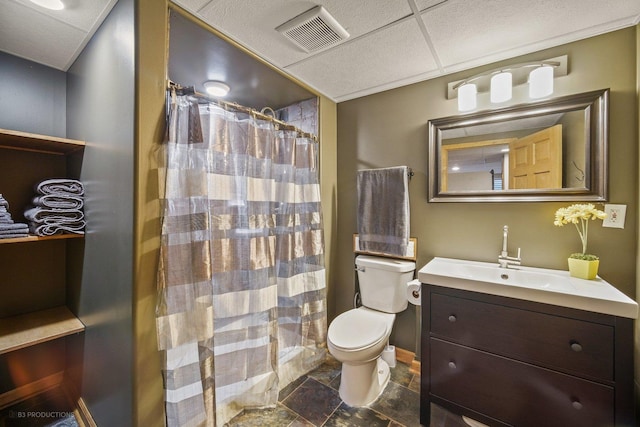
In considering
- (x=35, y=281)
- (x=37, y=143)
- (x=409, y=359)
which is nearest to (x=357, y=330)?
(x=409, y=359)

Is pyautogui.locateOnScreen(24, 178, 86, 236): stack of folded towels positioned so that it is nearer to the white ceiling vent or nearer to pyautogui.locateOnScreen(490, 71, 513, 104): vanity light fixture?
the white ceiling vent

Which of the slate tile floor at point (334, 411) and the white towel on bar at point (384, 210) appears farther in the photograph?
the white towel on bar at point (384, 210)

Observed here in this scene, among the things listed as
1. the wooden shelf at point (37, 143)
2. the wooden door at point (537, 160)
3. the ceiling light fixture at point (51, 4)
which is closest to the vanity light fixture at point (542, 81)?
the wooden door at point (537, 160)

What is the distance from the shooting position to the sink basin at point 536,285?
3.64 feet

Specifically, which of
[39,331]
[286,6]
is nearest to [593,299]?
[286,6]

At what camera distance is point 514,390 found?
1291 millimetres

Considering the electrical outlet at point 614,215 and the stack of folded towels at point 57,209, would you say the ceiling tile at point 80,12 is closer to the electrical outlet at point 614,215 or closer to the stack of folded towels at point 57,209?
the stack of folded towels at point 57,209

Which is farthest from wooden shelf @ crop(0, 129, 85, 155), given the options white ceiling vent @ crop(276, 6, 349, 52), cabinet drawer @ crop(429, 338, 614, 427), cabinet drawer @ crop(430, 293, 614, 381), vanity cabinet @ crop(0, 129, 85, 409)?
cabinet drawer @ crop(429, 338, 614, 427)

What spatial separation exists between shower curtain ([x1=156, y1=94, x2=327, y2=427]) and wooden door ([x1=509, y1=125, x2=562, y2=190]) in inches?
53.4

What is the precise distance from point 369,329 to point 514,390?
80 centimetres

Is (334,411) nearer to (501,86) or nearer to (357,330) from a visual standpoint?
(357,330)

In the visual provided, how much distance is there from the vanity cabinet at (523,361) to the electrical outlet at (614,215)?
23.7 inches

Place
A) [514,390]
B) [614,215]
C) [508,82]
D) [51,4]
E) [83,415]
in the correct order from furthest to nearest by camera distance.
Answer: [508,82], [83,415], [614,215], [514,390], [51,4]

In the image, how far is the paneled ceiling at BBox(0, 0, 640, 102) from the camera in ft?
4.09
